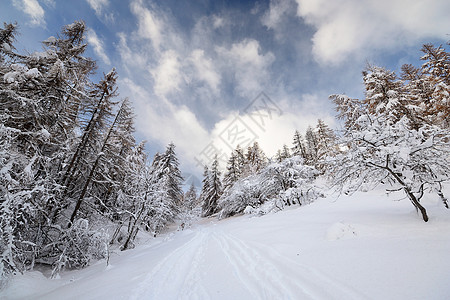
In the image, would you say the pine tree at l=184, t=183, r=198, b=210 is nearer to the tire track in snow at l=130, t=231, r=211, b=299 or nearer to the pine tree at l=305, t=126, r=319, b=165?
the pine tree at l=305, t=126, r=319, b=165

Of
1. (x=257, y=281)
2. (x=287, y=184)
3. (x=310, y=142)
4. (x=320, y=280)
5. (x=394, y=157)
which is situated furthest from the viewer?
(x=310, y=142)

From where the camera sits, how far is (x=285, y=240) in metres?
5.41

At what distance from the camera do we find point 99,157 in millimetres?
11273

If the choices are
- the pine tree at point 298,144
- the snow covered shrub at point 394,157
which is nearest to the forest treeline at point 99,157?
the snow covered shrub at point 394,157

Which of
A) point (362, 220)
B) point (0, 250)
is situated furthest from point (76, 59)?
point (362, 220)

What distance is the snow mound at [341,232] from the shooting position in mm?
4387

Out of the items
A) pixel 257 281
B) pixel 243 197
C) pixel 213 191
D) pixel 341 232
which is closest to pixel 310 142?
pixel 243 197

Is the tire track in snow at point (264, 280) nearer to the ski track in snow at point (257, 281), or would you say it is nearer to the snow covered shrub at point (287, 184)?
the ski track in snow at point (257, 281)

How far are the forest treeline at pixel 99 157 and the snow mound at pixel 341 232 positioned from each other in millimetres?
1052

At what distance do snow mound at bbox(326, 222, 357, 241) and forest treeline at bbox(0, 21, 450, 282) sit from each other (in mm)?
1052

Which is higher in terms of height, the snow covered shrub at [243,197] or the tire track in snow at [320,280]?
the snow covered shrub at [243,197]

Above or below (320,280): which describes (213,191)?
above

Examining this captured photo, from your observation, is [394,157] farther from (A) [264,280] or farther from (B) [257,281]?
(B) [257,281]

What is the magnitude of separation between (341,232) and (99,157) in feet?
44.7
